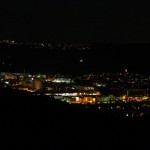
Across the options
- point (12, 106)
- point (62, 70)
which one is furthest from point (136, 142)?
point (62, 70)

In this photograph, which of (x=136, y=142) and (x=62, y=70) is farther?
(x=62, y=70)

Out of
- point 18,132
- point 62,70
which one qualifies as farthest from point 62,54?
point 18,132

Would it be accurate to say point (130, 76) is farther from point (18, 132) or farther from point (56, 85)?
point (18, 132)

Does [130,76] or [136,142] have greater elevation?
[130,76]

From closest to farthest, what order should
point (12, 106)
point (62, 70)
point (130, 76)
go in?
point (12, 106) → point (130, 76) → point (62, 70)

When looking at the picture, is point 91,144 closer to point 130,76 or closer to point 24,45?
point 130,76

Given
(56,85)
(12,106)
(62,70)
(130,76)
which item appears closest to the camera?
(12,106)

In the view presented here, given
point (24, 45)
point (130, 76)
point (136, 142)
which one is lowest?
point (136, 142)
